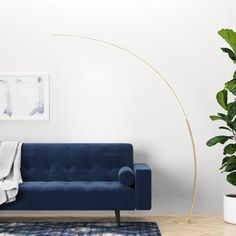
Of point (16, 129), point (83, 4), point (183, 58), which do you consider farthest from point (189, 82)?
point (16, 129)

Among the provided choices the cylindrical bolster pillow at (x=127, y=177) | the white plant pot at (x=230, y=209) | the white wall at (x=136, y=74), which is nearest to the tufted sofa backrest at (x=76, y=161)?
the white wall at (x=136, y=74)

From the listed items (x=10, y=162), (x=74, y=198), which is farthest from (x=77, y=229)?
(x=10, y=162)

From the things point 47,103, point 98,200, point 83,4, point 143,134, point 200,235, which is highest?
point 83,4

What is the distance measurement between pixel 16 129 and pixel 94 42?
1.37 m

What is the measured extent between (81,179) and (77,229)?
0.63 metres

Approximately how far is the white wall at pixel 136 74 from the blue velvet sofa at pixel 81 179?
12.3 inches

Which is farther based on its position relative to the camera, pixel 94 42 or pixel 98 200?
pixel 94 42

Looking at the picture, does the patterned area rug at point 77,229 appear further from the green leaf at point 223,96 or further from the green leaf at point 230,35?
the green leaf at point 230,35

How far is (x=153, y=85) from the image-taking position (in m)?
4.68

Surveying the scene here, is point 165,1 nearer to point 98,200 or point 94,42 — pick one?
point 94,42

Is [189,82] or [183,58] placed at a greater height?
[183,58]

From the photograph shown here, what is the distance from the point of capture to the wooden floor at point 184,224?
3766mm

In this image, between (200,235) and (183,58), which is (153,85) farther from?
(200,235)

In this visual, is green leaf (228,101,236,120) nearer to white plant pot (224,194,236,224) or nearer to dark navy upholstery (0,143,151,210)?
white plant pot (224,194,236,224)
